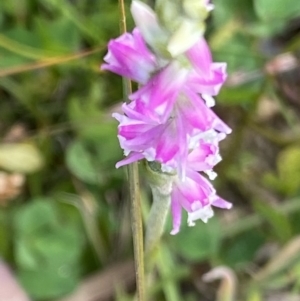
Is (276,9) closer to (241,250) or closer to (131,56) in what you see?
(241,250)

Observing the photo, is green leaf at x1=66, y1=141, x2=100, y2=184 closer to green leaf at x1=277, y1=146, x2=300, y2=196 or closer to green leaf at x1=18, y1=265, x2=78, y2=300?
green leaf at x1=18, y1=265, x2=78, y2=300

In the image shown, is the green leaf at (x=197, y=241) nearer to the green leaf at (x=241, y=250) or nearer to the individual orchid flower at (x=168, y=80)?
the green leaf at (x=241, y=250)

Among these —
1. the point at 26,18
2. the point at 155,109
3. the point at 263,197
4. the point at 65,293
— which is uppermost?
the point at 26,18

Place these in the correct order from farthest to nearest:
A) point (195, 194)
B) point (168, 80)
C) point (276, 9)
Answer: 1. point (276, 9)
2. point (195, 194)
3. point (168, 80)

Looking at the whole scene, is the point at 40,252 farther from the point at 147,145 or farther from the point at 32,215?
the point at 147,145


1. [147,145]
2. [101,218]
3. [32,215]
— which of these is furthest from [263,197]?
[147,145]

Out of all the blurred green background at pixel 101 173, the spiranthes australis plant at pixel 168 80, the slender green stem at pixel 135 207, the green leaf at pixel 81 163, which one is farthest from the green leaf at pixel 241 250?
the spiranthes australis plant at pixel 168 80

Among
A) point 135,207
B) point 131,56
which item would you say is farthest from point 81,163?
point 131,56
